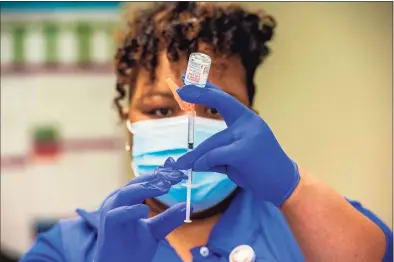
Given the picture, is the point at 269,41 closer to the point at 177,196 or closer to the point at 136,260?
the point at 177,196

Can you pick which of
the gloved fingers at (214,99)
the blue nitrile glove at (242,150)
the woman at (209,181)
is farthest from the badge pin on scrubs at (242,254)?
the gloved fingers at (214,99)

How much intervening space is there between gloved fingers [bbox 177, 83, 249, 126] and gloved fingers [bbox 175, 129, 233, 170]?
0.08 feet

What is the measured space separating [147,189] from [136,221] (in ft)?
0.15

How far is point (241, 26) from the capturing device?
913 millimetres

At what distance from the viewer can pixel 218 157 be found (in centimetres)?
67

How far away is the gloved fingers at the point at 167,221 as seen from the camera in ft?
2.32

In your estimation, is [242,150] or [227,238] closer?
[242,150]

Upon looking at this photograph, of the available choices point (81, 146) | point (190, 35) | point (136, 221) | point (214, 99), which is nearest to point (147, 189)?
point (136, 221)

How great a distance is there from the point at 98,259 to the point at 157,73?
328 millimetres

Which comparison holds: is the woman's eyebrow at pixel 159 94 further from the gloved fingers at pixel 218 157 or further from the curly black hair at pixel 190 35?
the gloved fingers at pixel 218 157

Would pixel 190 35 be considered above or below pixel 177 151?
above

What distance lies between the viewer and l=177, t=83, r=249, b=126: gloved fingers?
0.67 meters

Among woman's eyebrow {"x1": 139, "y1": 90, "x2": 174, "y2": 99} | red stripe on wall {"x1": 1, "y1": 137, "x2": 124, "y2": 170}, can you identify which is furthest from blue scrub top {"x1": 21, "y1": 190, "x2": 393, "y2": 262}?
red stripe on wall {"x1": 1, "y1": 137, "x2": 124, "y2": 170}

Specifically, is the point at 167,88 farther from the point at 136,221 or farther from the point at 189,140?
the point at 136,221
